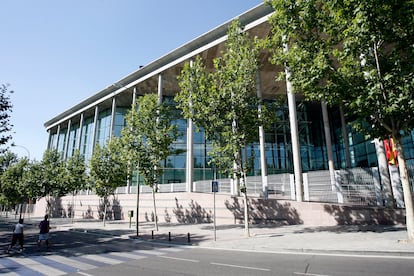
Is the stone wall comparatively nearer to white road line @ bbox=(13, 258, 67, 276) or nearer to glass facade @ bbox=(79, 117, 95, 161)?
white road line @ bbox=(13, 258, 67, 276)

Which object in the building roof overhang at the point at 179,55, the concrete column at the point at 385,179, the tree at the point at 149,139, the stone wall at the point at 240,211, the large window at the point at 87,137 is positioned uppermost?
the building roof overhang at the point at 179,55

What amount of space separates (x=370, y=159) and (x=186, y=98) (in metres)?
27.6

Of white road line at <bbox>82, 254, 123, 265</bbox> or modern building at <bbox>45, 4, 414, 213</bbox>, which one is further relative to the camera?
modern building at <bbox>45, 4, 414, 213</bbox>

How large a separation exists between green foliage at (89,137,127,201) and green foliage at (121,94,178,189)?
4.13 metres

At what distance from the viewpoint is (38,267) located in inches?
342

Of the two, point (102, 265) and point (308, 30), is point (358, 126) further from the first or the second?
point (102, 265)

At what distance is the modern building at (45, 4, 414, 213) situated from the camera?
16844 millimetres

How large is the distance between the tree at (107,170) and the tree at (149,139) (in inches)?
164

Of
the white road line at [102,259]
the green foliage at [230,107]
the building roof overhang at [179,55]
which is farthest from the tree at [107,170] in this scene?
the white road line at [102,259]

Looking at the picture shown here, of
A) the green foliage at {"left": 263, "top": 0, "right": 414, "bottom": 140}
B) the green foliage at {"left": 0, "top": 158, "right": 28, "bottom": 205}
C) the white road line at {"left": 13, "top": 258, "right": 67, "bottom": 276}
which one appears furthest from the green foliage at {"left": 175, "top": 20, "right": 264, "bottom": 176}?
the green foliage at {"left": 0, "top": 158, "right": 28, "bottom": 205}

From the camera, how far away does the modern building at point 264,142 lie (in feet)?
55.3

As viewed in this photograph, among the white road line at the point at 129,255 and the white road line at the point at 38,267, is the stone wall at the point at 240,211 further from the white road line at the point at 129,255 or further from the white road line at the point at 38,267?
the white road line at the point at 38,267

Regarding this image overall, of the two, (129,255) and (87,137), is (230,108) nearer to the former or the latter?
(129,255)

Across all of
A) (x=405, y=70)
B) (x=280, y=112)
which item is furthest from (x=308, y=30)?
(x=280, y=112)
